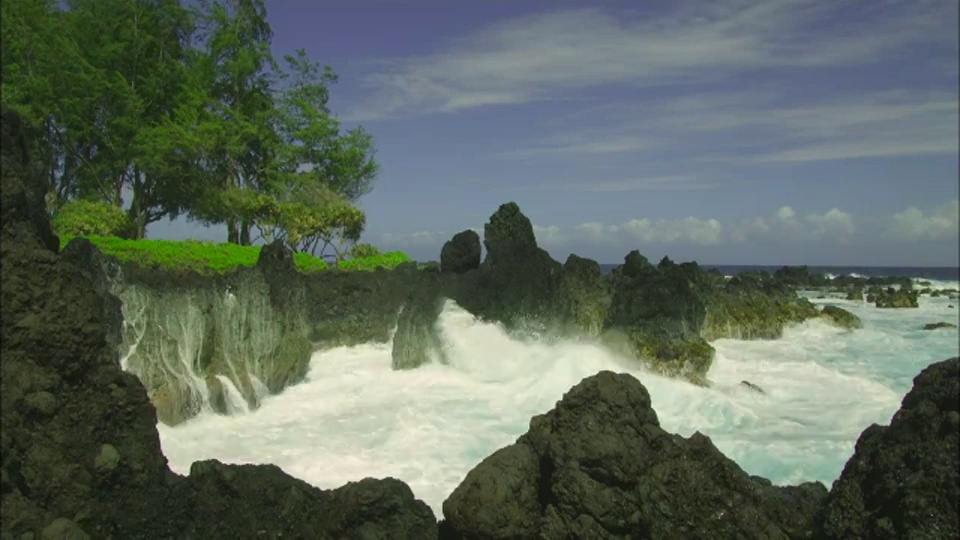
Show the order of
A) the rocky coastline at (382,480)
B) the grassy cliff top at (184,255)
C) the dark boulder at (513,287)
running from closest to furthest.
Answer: the rocky coastline at (382,480) < the grassy cliff top at (184,255) < the dark boulder at (513,287)

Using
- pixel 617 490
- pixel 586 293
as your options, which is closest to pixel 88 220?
pixel 586 293

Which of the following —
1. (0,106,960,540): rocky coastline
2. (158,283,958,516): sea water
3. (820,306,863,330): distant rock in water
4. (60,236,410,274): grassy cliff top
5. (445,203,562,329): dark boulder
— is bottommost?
(158,283,958,516): sea water

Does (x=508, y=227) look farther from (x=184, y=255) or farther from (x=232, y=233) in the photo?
(x=232, y=233)

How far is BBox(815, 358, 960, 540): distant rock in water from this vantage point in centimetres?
449

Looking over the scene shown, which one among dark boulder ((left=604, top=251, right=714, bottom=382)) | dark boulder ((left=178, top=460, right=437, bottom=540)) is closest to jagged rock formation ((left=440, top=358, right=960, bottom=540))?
dark boulder ((left=178, top=460, right=437, bottom=540))

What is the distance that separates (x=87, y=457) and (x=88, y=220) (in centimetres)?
2073

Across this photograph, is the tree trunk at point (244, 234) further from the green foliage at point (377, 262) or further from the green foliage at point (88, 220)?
the green foliage at point (377, 262)

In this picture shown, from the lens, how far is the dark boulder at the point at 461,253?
80.1ft

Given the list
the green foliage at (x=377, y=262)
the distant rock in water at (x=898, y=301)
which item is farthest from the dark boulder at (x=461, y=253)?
the distant rock in water at (x=898, y=301)

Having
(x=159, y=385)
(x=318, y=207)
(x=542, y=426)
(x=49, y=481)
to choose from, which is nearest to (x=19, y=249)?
(x=49, y=481)

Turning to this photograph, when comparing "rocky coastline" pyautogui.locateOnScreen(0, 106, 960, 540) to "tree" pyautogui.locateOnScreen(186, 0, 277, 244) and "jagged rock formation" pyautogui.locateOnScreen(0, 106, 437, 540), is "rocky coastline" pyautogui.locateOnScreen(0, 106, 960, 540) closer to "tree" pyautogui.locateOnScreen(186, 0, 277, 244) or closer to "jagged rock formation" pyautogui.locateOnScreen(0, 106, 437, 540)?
"jagged rock formation" pyautogui.locateOnScreen(0, 106, 437, 540)

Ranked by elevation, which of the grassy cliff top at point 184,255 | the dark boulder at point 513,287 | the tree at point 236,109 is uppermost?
the tree at point 236,109

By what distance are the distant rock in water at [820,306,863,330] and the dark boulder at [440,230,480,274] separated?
13976 millimetres

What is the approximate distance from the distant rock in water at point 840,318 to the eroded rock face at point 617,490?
25751 millimetres
